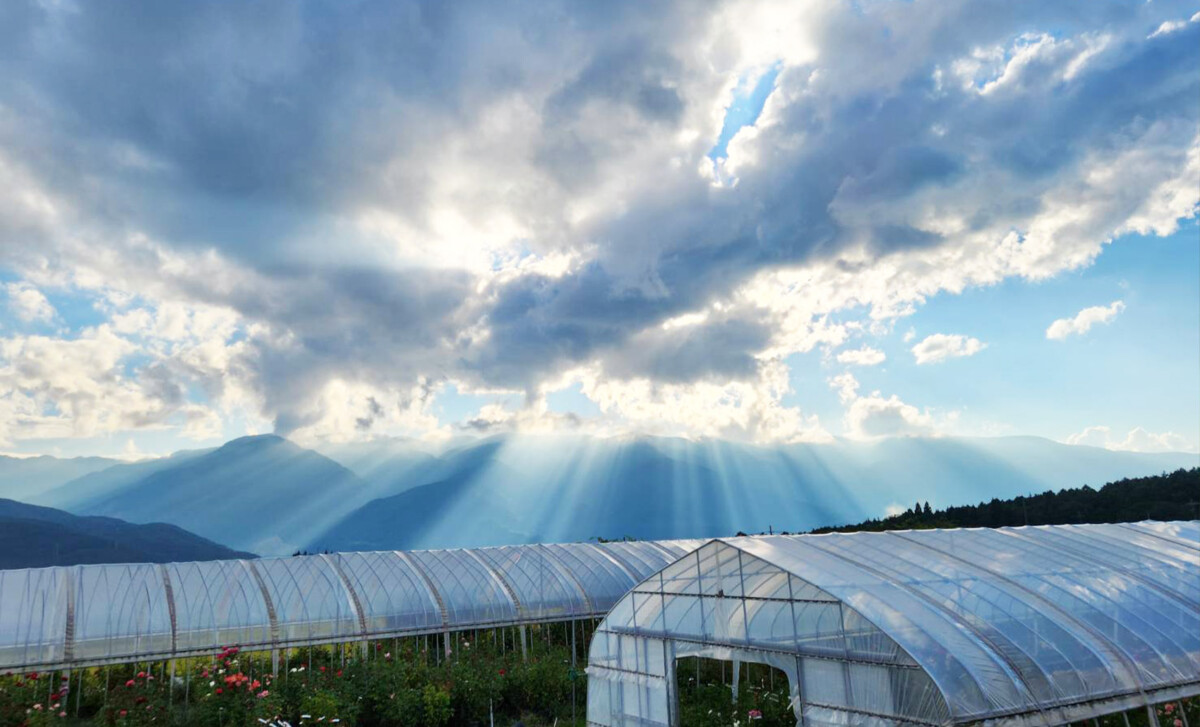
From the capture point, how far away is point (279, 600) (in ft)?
72.9

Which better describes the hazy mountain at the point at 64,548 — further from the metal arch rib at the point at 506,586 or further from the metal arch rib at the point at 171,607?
the metal arch rib at the point at 506,586

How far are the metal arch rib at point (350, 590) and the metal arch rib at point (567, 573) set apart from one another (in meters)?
7.00

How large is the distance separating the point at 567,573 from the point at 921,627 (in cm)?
1608

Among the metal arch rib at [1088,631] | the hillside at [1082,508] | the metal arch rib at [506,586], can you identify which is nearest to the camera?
the metal arch rib at [1088,631]

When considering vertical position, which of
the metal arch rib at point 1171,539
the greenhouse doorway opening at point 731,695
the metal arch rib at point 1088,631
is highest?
the metal arch rib at point 1171,539

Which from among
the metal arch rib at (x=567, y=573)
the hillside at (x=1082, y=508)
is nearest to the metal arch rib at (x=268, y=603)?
the metal arch rib at (x=567, y=573)

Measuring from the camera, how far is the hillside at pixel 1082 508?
49531 mm

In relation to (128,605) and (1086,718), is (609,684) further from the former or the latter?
(128,605)

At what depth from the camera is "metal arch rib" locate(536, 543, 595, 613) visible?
25805 millimetres

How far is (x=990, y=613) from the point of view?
1376 centimetres

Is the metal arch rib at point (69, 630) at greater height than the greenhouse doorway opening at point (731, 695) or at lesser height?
greater

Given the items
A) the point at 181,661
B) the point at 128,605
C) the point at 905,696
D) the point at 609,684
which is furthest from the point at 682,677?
the point at 128,605

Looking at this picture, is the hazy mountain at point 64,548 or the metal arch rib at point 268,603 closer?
the metal arch rib at point 268,603

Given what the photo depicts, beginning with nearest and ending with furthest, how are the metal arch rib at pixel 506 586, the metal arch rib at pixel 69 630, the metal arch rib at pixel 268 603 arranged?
the metal arch rib at pixel 69 630 → the metal arch rib at pixel 268 603 → the metal arch rib at pixel 506 586
